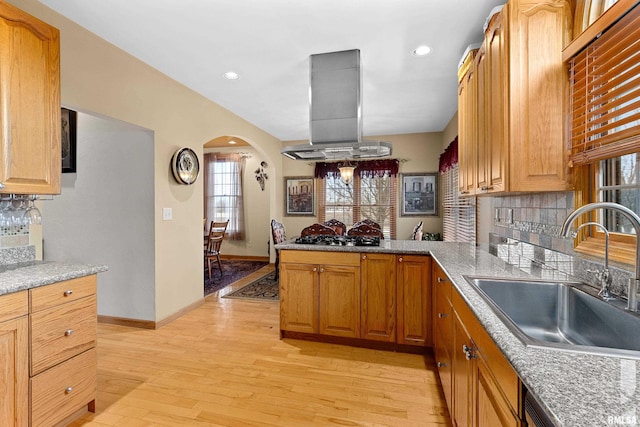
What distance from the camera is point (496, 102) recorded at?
1.82 m

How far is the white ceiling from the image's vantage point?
2.15 m

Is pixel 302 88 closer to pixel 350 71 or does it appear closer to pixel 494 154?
pixel 350 71

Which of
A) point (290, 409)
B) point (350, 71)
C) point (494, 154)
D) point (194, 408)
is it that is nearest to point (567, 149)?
point (494, 154)

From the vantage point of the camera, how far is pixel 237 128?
4.73 m

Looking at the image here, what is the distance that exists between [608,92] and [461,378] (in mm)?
1445

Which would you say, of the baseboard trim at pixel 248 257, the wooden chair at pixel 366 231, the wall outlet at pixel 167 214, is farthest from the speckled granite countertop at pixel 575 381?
the baseboard trim at pixel 248 257

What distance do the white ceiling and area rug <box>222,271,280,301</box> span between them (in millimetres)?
2696

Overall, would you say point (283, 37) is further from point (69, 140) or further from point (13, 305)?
point (69, 140)

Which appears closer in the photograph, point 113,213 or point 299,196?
point 113,213

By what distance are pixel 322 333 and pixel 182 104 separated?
299 cm

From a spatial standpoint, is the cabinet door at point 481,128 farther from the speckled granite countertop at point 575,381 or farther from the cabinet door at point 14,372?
the cabinet door at point 14,372

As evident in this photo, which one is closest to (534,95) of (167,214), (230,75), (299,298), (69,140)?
(299,298)

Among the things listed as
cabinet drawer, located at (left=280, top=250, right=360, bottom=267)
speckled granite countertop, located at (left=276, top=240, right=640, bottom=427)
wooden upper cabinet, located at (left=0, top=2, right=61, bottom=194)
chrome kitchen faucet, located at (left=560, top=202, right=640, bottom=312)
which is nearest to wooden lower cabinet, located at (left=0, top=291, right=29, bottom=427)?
wooden upper cabinet, located at (left=0, top=2, right=61, bottom=194)

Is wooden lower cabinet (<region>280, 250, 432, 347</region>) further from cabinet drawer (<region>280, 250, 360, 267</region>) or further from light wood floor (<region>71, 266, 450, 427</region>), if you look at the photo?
light wood floor (<region>71, 266, 450, 427</region>)
